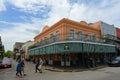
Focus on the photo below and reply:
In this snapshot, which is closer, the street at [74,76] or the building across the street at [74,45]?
the street at [74,76]

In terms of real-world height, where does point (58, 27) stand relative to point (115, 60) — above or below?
above

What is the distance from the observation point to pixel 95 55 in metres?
28.5

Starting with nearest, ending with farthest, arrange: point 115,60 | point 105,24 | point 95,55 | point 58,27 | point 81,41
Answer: point 81,41 < point 115,60 < point 58,27 < point 95,55 < point 105,24

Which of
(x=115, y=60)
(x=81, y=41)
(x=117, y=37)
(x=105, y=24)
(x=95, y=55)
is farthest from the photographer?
(x=117, y=37)

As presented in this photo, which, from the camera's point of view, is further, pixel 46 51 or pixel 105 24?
pixel 105 24

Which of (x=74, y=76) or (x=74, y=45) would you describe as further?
(x=74, y=45)

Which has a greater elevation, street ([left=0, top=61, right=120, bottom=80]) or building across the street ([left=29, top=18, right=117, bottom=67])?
building across the street ([left=29, top=18, right=117, bottom=67])

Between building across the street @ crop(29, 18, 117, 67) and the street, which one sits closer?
the street

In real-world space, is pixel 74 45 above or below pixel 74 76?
above

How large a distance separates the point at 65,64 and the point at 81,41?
381cm

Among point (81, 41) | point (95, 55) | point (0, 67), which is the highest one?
point (81, 41)

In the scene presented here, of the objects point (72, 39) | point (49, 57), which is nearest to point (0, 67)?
point (49, 57)

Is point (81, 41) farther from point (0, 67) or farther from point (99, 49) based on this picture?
point (0, 67)

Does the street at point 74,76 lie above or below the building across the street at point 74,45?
below
